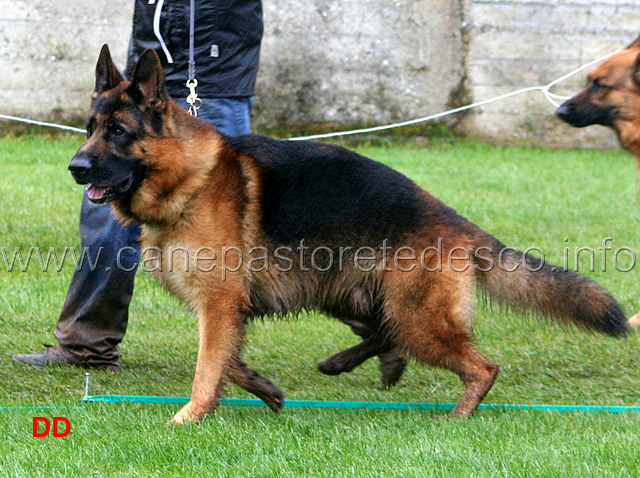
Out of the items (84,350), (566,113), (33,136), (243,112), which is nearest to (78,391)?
(84,350)

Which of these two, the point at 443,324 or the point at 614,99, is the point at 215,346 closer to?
the point at 443,324

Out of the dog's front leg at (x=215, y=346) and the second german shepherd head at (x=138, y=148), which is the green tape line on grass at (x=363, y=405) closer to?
the dog's front leg at (x=215, y=346)

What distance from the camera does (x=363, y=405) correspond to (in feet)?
12.1

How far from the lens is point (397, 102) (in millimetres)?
13297

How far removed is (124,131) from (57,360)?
152 cm

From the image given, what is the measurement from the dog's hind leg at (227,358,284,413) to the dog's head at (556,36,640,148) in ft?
7.60

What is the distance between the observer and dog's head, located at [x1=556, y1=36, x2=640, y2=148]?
449 cm

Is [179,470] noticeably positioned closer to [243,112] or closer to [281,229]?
[281,229]

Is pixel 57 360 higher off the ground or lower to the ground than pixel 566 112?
lower

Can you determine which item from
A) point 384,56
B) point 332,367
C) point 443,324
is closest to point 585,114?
point 443,324

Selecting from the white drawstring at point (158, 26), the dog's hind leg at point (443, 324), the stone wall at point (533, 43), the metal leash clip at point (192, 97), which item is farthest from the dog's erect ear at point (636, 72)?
the stone wall at point (533, 43)

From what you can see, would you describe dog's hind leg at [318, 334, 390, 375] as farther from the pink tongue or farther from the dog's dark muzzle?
the dog's dark muzzle

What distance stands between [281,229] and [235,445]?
3.17ft

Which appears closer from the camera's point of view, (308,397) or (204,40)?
(308,397)
